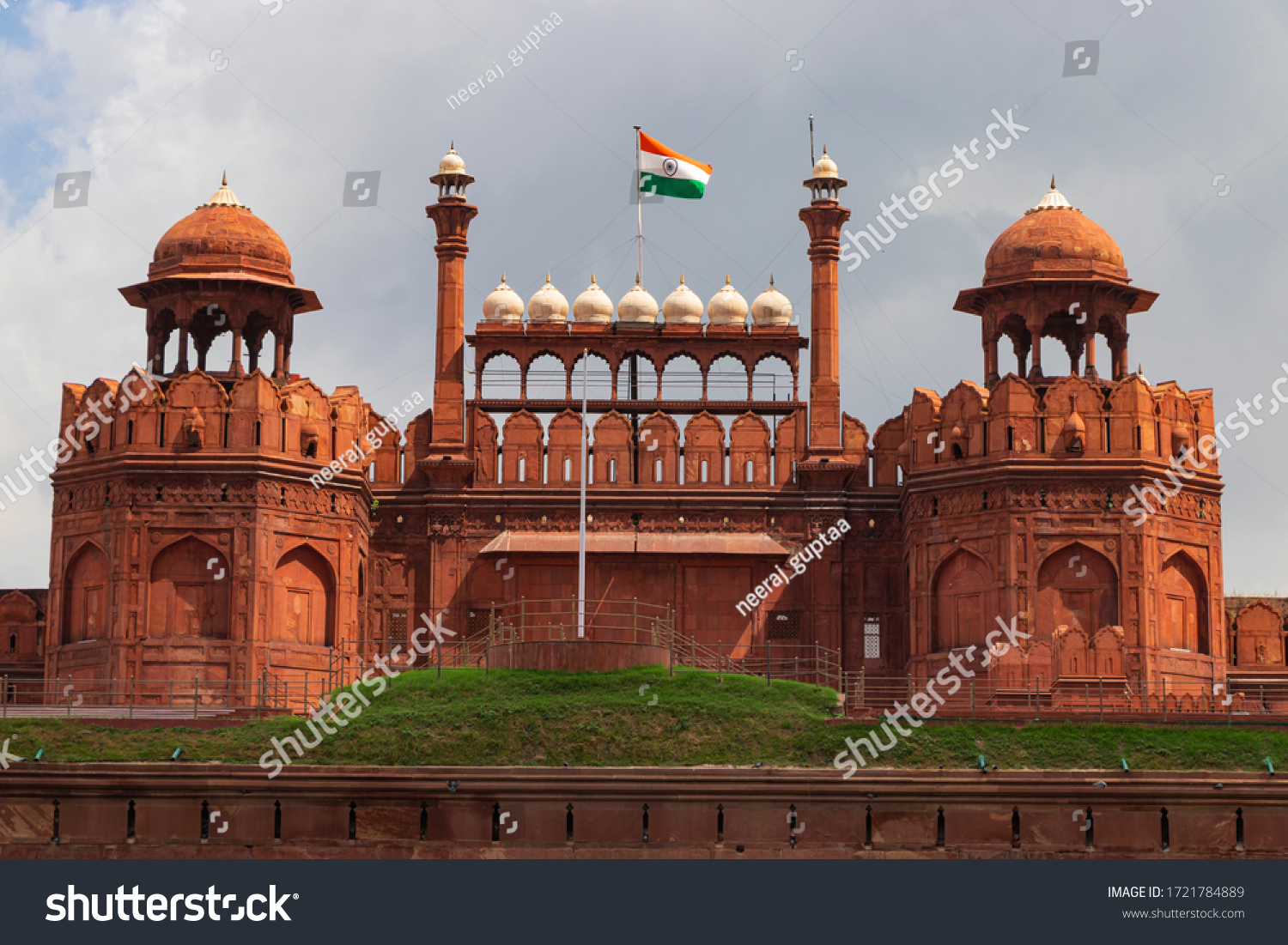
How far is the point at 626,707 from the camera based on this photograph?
139 ft

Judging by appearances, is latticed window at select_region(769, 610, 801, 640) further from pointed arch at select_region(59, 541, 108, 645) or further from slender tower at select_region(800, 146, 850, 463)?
pointed arch at select_region(59, 541, 108, 645)

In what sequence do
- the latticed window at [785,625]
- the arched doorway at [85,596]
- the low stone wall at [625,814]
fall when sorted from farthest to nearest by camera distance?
the latticed window at [785,625]
the arched doorway at [85,596]
the low stone wall at [625,814]

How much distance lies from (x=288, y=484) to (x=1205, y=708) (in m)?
21.1

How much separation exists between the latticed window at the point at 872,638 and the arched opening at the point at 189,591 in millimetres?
15461

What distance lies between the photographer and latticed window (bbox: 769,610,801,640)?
2064 inches

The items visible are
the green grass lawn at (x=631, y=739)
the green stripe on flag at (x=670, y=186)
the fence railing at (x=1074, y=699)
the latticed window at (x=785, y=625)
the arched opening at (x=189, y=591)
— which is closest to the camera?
the green grass lawn at (x=631, y=739)

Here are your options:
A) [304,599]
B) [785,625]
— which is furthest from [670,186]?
[304,599]

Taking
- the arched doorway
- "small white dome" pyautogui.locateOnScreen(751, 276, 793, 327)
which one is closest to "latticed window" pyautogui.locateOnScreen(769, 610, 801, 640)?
"small white dome" pyautogui.locateOnScreen(751, 276, 793, 327)

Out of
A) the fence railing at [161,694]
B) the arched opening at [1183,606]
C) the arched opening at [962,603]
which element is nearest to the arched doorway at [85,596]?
the fence railing at [161,694]

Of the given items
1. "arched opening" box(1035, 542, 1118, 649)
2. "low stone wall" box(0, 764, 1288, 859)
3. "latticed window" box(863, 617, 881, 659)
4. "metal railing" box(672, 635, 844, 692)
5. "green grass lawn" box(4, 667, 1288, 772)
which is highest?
"arched opening" box(1035, 542, 1118, 649)

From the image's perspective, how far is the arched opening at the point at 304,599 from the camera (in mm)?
48719

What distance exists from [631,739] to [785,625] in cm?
1186

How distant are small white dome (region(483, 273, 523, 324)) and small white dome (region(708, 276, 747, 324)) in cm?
500

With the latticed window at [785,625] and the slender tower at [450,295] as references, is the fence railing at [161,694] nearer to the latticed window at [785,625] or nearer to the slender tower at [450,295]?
the slender tower at [450,295]
